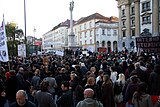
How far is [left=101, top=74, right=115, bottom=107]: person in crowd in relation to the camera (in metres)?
8.45

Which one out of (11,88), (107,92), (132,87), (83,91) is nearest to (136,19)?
(107,92)

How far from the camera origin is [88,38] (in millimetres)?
92000

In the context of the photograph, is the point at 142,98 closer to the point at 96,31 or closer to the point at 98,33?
the point at 98,33

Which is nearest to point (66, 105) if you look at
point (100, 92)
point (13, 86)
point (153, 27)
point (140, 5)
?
point (100, 92)

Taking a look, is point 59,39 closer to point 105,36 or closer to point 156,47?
point 105,36

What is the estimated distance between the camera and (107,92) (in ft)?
27.9

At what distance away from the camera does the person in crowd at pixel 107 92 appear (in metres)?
8.45

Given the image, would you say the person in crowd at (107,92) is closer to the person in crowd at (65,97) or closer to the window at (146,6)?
the person in crowd at (65,97)

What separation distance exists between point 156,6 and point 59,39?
81584 mm

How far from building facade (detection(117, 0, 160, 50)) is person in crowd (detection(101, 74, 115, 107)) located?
150 ft

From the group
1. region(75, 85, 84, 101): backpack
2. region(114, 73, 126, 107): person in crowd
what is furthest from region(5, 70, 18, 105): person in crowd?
region(114, 73, 126, 107): person in crowd

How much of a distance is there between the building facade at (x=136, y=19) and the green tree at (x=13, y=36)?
877 inches

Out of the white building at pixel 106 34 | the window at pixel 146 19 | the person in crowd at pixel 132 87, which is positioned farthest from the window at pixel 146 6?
the person in crowd at pixel 132 87

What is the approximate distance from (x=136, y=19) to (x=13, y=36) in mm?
25644
